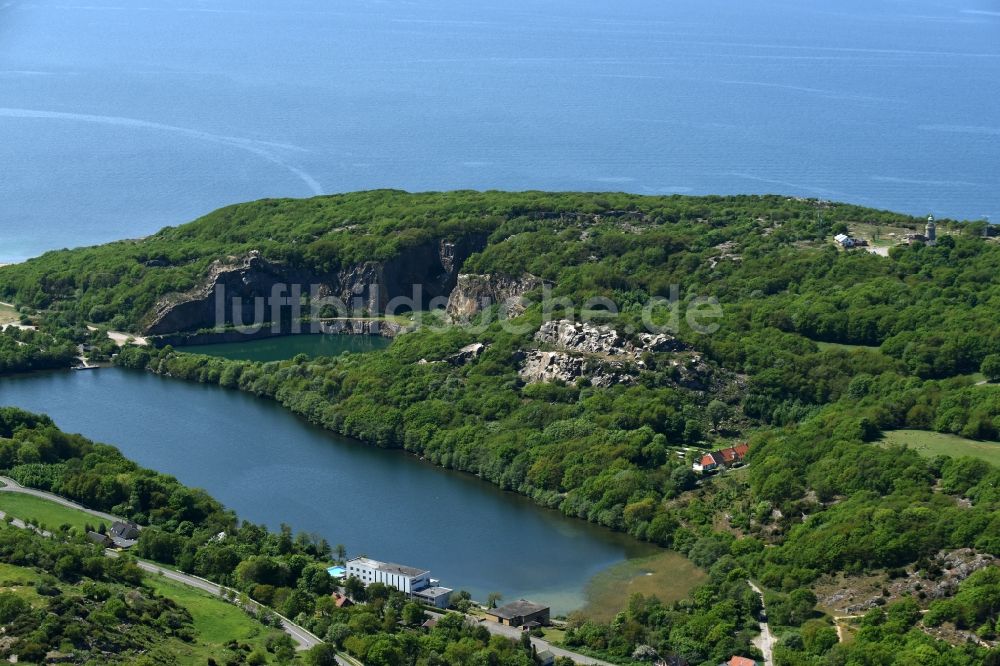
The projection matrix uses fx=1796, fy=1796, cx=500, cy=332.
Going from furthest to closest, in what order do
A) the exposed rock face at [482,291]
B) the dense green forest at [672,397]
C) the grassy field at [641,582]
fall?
the exposed rock face at [482,291] < the grassy field at [641,582] < the dense green forest at [672,397]

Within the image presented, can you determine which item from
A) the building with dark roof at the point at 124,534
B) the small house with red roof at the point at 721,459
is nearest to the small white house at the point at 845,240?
the small house with red roof at the point at 721,459

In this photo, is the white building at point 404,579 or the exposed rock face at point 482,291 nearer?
the white building at point 404,579

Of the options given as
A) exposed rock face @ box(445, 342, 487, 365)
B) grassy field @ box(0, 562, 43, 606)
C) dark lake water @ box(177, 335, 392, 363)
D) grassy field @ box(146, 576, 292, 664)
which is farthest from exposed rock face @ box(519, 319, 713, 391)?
grassy field @ box(0, 562, 43, 606)

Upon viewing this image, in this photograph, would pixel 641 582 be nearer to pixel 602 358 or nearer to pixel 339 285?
pixel 602 358

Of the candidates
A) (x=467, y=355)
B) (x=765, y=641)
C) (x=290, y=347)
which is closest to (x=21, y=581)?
(x=765, y=641)

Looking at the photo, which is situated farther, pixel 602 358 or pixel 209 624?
pixel 602 358

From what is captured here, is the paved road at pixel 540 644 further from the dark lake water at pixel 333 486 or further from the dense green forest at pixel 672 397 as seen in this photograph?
the dark lake water at pixel 333 486
